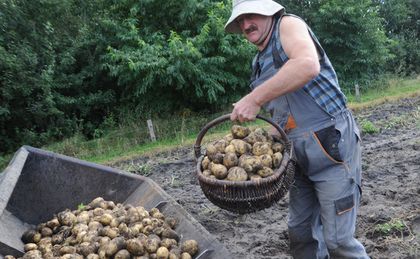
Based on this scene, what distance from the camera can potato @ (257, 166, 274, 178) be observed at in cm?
259

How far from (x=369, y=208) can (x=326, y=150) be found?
211cm

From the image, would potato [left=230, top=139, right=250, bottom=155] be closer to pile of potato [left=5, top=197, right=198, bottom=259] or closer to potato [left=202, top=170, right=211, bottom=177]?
potato [left=202, top=170, right=211, bottom=177]

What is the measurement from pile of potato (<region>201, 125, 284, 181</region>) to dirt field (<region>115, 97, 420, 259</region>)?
1390mm

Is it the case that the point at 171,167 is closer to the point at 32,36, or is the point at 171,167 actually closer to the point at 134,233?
the point at 134,233

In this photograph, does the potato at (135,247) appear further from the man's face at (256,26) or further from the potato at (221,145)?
the man's face at (256,26)

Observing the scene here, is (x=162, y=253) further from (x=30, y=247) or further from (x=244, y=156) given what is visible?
(x=30, y=247)

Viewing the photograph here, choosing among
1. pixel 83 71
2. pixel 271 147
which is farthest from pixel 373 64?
pixel 271 147

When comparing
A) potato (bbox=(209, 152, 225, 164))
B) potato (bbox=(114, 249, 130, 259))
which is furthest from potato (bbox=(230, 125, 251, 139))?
potato (bbox=(114, 249, 130, 259))

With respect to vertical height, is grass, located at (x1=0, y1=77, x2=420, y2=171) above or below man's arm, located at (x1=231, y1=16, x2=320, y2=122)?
below

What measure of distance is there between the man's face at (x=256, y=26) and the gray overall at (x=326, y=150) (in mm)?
58

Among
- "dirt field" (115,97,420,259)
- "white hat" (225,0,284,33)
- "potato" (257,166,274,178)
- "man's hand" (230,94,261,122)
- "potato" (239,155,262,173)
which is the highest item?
"white hat" (225,0,284,33)

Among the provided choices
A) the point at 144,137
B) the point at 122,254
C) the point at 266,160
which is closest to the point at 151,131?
the point at 144,137

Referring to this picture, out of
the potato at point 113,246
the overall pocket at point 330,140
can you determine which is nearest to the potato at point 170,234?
the potato at point 113,246

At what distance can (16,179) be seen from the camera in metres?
3.85
